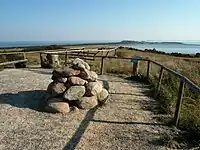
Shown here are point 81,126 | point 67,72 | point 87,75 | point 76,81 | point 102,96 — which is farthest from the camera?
point 102,96

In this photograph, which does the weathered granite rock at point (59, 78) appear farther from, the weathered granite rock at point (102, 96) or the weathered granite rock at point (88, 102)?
the weathered granite rock at point (102, 96)

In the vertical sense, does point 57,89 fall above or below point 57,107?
above

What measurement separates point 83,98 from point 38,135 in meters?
2.20

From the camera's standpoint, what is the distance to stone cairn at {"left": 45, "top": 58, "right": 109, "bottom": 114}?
24.8 ft

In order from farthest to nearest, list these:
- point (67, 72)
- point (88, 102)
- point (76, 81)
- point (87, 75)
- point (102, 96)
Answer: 1. point (102, 96)
2. point (87, 75)
3. point (67, 72)
4. point (76, 81)
5. point (88, 102)

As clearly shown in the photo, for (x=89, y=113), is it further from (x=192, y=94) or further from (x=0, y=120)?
(x=192, y=94)

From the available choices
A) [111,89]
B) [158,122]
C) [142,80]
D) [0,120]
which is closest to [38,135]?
[0,120]

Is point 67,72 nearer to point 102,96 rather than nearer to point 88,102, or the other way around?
point 88,102

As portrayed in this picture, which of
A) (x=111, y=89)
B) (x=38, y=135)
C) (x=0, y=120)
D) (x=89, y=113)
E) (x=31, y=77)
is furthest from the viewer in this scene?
(x=31, y=77)

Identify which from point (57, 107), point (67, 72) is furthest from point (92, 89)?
point (57, 107)

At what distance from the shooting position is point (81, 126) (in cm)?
644

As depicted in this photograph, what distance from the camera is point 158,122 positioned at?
685 cm

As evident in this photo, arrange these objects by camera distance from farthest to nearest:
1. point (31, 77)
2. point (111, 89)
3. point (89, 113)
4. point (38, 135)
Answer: point (31, 77), point (111, 89), point (89, 113), point (38, 135)

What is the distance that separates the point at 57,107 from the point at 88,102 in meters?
0.83
